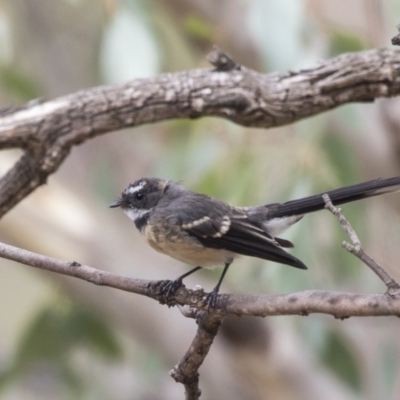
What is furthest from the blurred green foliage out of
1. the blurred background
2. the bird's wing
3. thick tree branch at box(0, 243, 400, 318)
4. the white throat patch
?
thick tree branch at box(0, 243, 400, 318)

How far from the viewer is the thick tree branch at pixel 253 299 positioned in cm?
125

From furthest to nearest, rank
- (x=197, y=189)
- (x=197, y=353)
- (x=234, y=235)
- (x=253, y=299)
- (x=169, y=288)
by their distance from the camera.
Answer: (x=197, y=189) → (x=234, y=235) → (x=169, y=288) → (x=197, y=353) → (x=253, y=299)

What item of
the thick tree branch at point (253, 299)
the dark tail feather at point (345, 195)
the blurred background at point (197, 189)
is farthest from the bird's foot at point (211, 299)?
the blurred background at point (197, 189)

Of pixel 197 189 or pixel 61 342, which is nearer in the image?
pixel 197 189

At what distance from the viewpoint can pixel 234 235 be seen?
182 cm

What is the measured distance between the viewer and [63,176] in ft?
13.1

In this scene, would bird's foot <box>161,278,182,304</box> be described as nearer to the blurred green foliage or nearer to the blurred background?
the blurred background

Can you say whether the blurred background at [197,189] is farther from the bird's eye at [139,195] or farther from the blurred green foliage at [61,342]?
the bird's eye at [139,195]

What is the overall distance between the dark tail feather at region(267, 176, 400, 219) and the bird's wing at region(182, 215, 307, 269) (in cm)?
9

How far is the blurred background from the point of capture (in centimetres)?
260

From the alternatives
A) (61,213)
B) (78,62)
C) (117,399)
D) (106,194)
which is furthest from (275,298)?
(78,62)

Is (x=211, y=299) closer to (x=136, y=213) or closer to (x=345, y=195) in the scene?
(x=345, y=195)

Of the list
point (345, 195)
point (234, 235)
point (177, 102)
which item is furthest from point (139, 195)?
point (345, 195)

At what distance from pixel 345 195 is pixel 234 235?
10.5 inches
